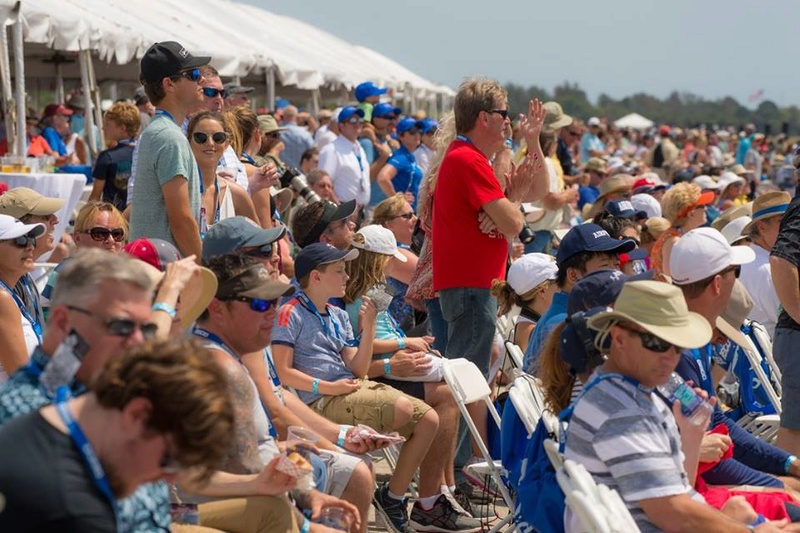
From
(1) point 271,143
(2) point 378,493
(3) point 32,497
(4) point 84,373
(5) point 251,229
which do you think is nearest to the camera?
(3) point 32,497

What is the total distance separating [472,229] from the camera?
629cm

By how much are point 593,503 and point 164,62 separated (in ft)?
10.1

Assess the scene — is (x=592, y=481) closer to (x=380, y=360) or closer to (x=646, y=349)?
(x=646, y=349)

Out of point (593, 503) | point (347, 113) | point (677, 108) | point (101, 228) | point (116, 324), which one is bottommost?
point (677, 108)

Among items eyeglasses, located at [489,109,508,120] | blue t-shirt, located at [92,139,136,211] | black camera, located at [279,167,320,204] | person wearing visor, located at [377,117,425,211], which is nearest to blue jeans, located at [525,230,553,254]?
person wearing visor, located at [377,117,425,211]

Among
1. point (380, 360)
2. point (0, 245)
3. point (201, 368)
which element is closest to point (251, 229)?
point (0, 245)

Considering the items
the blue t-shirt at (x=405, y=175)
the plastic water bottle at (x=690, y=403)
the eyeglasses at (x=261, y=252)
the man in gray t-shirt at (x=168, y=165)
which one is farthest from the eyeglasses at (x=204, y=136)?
the blue t-shirt at (x=405, y=175)

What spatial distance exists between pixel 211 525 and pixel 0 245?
64.4 inches

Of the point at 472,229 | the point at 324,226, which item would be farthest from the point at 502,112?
the point at 324,226

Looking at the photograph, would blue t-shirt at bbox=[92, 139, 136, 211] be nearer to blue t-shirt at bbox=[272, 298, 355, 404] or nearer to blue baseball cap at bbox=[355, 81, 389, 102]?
blue t-shirt at bbox=[272, 298, 355, 404]

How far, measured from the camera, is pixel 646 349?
3.57 metres

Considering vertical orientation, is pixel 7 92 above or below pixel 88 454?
below

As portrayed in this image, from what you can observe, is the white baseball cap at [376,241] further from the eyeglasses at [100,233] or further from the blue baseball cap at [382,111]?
the blue baseball cap at [382,111]

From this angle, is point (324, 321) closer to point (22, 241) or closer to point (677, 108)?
point (22, 241)
